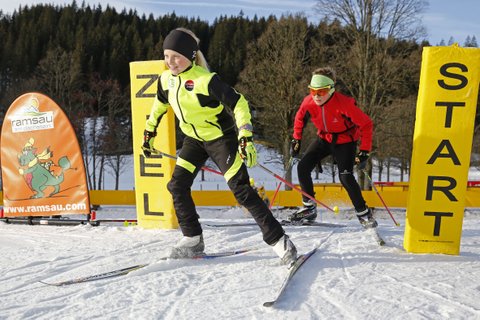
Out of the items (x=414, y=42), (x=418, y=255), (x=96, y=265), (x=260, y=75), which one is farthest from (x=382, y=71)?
(x=96, y=265)

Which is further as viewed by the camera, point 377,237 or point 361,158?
point 361,158

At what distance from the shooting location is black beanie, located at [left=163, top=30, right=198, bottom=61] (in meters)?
3.43

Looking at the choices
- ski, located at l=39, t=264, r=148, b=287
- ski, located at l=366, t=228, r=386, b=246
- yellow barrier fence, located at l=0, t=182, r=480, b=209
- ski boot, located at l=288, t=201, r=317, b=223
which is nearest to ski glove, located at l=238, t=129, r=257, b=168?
ski, located at l=39, t=264, r=148, b=287

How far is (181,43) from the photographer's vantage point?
3432 mm

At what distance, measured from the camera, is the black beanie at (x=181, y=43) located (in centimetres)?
343

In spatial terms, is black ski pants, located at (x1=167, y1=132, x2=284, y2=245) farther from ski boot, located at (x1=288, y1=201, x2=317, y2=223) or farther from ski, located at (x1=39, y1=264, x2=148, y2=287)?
ski boot, located at (x1=288, y1=201, x2=317, y2=223)

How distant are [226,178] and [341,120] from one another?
6.34ft

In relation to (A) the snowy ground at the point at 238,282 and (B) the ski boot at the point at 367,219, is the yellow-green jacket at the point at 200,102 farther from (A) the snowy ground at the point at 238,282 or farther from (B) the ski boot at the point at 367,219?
(B) the ski boot at the point at 367,219

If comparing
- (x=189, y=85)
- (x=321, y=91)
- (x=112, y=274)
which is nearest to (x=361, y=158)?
(x=321, y=91)

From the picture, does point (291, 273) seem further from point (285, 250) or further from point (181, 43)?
point (181, 43)

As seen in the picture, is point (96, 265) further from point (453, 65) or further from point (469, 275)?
point (453, 65)

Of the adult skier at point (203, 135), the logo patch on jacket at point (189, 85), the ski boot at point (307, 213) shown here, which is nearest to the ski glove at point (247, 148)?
the adult skier at point (203, 135)

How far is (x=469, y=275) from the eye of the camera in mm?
3162

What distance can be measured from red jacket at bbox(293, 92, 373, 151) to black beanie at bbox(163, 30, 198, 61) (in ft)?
6.37
